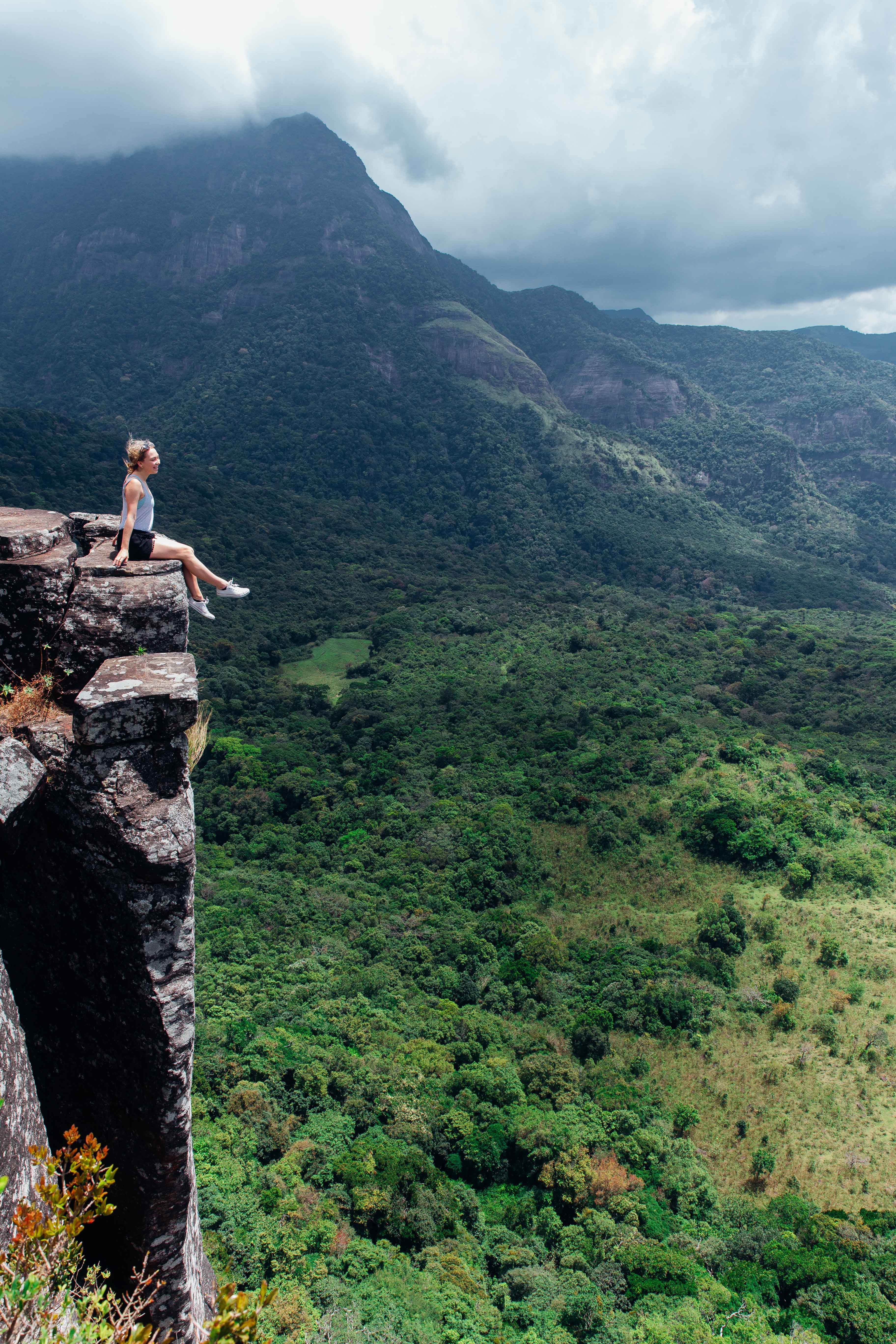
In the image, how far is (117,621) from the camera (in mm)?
6188

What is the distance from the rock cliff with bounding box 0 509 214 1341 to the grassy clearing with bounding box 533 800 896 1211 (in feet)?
75.6

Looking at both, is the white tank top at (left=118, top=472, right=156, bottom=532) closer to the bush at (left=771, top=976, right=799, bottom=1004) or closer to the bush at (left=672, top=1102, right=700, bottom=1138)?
the bush at (left=672, top=1102, right=700, bottom=1138)

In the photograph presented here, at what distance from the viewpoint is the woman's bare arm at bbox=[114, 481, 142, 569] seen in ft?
21.6

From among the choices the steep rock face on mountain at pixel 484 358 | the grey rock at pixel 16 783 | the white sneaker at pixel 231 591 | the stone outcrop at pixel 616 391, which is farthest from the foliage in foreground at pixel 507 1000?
the stone outcrop at pixel 616 391

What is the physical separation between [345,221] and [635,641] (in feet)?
499

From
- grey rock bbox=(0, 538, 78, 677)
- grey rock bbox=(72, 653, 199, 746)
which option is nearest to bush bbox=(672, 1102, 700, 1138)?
grey rock bbox=(72, 653, 199, 746)

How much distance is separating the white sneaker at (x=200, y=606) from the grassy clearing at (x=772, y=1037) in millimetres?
24669

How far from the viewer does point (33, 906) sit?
6016 millimetres

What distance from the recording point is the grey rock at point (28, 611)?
6.21 meters

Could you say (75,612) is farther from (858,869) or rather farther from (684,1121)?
(858,869)

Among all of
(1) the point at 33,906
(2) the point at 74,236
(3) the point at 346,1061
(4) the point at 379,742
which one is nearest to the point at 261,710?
(4) the point at 379,742

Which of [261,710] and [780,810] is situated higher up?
[780,810]

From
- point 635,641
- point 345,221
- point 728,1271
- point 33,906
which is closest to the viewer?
point 33,906

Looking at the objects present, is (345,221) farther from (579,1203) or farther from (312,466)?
(579,1203)
